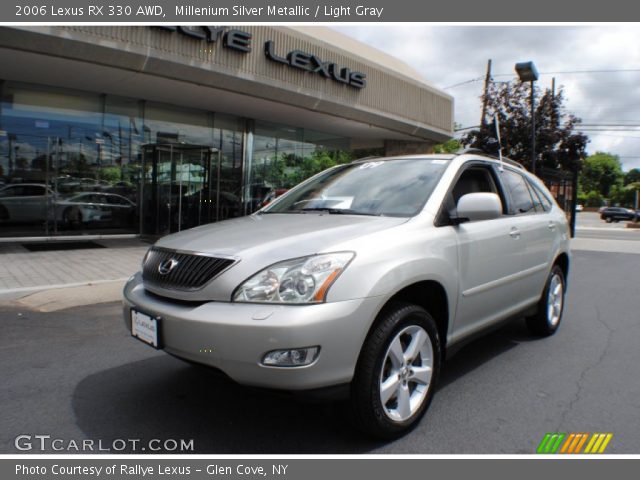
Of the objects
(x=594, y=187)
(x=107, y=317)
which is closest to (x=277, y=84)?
(x=107, y=317)

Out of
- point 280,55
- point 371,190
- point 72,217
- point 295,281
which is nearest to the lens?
point 295,281

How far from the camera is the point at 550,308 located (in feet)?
16.0

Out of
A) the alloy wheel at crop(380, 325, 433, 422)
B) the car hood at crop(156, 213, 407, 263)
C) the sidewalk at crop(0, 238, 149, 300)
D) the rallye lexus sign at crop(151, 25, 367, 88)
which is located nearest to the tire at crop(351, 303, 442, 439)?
the alloy wheel at crop(380, 325, 433, 422)

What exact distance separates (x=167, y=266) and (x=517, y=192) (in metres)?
3.20

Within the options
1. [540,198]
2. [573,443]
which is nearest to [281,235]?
[573,443]

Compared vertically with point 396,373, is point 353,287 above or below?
above

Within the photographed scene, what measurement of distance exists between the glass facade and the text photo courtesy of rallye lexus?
9.83 metres

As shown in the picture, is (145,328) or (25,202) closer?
(145,328)

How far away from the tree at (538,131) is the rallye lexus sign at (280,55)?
734cm

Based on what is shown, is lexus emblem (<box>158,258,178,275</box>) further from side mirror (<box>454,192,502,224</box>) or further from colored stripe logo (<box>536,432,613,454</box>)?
colored stripe logo (<box>536,432,613,454</box>)

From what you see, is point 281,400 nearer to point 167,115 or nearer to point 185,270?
point 185,270

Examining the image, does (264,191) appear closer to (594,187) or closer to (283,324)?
(283,324)

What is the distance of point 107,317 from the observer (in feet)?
17.5

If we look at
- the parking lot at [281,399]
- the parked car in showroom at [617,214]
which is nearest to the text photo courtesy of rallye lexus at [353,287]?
the parking lot at [281,399]
